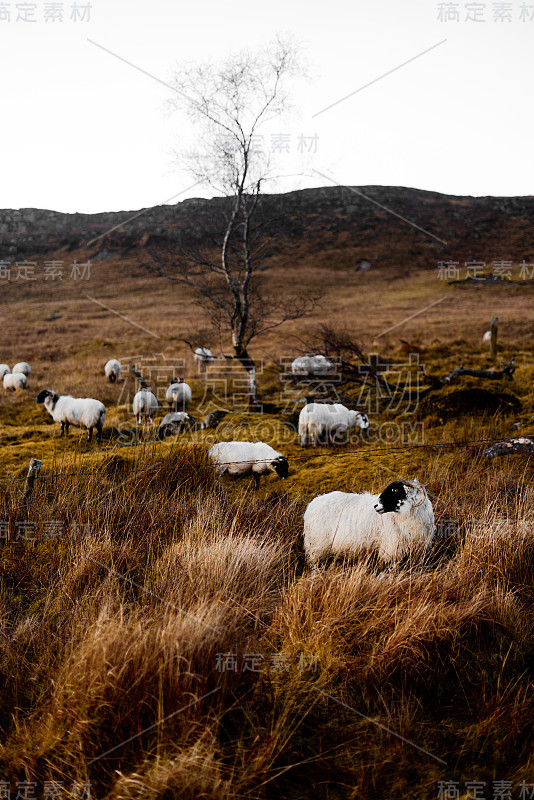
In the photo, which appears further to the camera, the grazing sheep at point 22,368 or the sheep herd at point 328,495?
the grazing sheep at point 22,368

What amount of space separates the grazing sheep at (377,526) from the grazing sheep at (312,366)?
341 inches

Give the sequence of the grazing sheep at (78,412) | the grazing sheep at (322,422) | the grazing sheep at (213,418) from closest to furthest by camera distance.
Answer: the grazing sheep at (322,422)
the grazing sheep at (78,412)
the grazing sheep at (213,418)

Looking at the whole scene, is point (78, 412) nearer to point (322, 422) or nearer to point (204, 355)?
point (204, 355)

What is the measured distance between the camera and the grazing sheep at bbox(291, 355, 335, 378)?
13031 mm

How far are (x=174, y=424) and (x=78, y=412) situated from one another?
6.49 feet

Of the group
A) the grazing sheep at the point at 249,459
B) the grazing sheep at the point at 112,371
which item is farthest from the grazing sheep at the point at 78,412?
the grazing sheep at the point at 112,371

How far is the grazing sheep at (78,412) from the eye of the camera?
910cm

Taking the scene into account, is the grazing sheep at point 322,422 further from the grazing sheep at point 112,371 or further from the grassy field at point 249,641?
the grazing sheep at point 112,371

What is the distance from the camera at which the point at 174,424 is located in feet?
30.6

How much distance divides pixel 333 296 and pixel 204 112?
142ft

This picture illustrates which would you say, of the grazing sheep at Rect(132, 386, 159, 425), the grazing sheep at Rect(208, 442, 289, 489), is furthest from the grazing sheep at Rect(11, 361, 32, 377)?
the grazing sheep at Rect(208, 442, 289, 489)

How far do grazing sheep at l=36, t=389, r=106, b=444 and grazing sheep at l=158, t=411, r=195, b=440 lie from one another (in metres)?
1.22

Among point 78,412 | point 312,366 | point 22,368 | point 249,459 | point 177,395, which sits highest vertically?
point 312,366

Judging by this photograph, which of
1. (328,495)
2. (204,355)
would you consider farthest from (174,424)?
(328,495)
